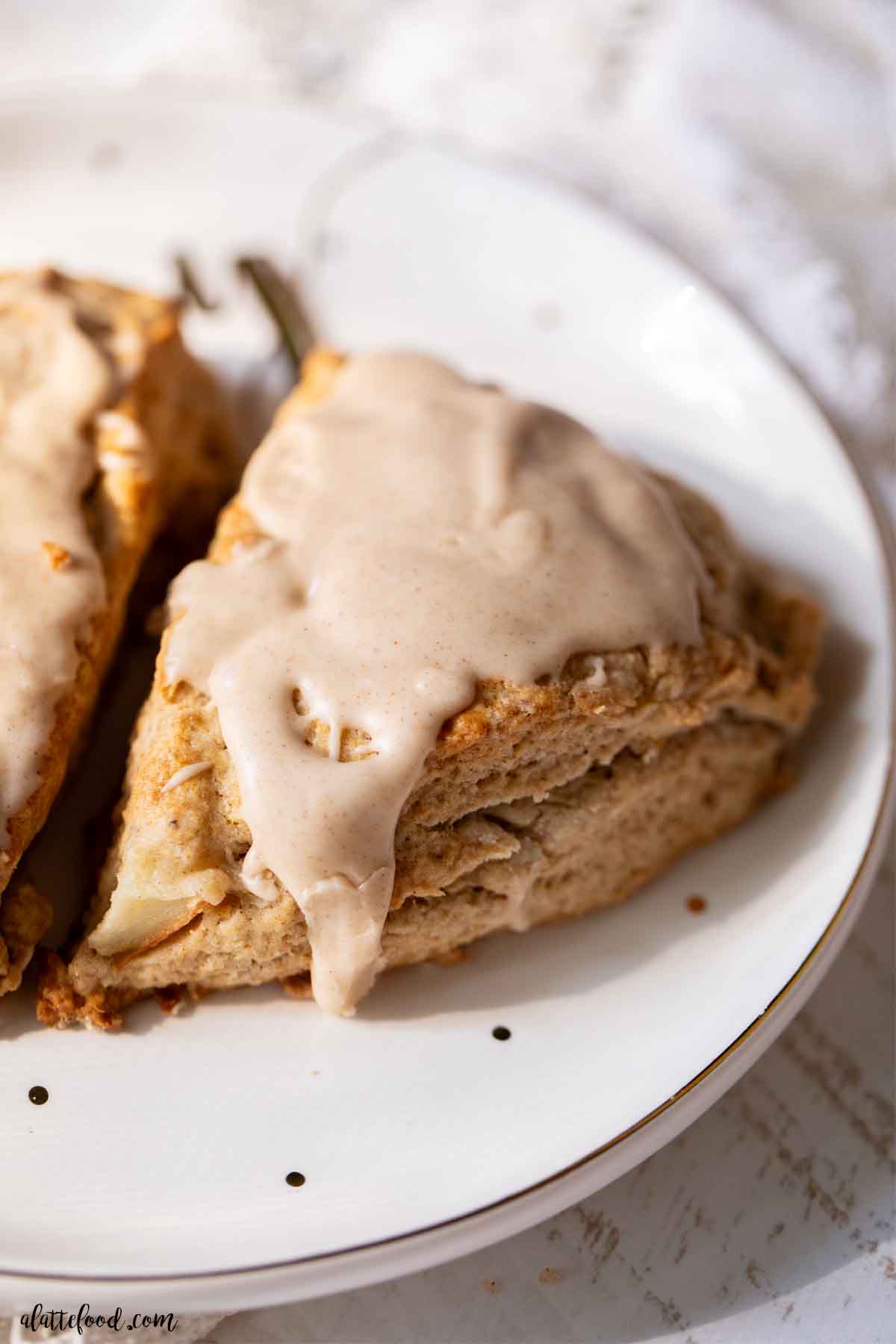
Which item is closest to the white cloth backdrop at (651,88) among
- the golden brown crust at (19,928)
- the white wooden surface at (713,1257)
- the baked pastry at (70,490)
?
the baked pastry at (70,490)

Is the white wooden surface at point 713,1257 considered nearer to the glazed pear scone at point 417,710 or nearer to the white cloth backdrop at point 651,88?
the glazed pear scone at point 417,710

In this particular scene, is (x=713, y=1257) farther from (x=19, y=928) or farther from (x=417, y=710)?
(x=19, y=928)

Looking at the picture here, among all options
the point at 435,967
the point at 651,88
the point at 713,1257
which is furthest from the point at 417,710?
the point at 651,88

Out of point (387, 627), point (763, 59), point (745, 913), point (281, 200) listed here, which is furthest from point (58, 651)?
point (763, 59)

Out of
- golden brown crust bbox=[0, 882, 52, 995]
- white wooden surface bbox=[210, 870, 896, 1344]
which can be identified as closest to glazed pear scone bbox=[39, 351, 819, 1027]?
golden brown crust bbox=[0, 882, 52, 995]

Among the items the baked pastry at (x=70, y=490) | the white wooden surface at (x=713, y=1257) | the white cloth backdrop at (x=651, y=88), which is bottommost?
the white wooden surface at (x=713, y=1257)

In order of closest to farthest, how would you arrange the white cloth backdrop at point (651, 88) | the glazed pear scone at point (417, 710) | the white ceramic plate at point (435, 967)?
the white ceramic plate at point (435, 967) < the glazed pear scone at point (417, 710) < the white cloth backdrop at point (651, 88)

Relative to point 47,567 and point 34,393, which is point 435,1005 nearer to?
point 47,567
